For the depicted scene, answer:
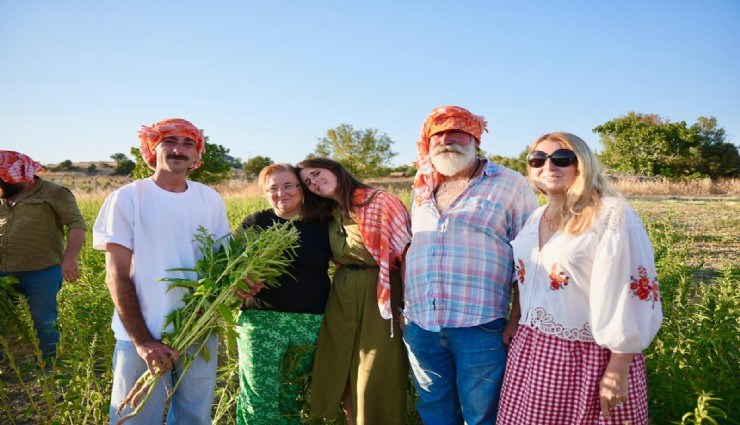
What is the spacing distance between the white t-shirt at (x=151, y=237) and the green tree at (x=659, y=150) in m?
31.5

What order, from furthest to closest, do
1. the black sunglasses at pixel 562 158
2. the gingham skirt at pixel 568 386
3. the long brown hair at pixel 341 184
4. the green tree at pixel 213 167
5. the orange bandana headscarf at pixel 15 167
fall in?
the green tree at pixel 213 167
the orange bandana headscarf at pixel 15 167
the long brown hair at pixel 341 184
the black sunglasses at pixel 562 158
the gingham skirt at pixel 568 386

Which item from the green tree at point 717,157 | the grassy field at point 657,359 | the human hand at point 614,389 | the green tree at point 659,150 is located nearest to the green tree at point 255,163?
the green tree at point 659,150

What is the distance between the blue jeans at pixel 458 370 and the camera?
2.25 meters

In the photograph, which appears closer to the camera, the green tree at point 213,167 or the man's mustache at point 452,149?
the man's mustache at point 452,149

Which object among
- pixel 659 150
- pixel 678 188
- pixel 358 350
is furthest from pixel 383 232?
pixel 659 150

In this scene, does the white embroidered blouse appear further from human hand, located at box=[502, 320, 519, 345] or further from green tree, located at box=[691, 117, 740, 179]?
green tree, located at box=[691, 117, 740, 179]

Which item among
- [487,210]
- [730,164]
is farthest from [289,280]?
[730,164]

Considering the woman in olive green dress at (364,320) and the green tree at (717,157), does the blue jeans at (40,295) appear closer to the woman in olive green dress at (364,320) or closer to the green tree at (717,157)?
the woman in olive green dress at (364,320)

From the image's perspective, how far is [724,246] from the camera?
844 cm

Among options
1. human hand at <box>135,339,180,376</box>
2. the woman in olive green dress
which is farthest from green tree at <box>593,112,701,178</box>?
human hand at <box>135,339,180,376</box>

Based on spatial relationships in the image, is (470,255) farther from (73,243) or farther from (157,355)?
(73,243)

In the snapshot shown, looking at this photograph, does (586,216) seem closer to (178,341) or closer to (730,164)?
(178,341)

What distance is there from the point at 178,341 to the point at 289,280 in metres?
0.71

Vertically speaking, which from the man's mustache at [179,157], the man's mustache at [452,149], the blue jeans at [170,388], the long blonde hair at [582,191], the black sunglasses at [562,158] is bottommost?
the blue jeans at [170,388]
